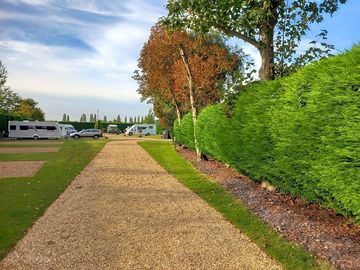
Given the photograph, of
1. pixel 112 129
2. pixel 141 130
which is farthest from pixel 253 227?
pixel 112 129

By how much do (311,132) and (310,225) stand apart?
1.55 meters

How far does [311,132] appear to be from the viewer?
6570 millimetres

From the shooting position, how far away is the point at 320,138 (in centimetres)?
625

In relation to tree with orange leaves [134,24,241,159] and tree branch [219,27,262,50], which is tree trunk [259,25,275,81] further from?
tree with orange leaves [134,24,241,159]

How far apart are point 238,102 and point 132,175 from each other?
468cm

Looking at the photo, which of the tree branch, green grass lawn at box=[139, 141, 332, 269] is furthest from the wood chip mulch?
the tree branch

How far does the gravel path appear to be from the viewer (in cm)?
476

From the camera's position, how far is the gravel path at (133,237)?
15.6 ft

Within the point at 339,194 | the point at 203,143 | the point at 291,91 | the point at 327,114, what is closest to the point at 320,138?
the point at 327,114

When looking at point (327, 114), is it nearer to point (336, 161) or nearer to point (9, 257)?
point (336, 161)

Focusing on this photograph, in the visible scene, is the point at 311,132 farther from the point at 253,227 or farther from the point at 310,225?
the point at 253,227

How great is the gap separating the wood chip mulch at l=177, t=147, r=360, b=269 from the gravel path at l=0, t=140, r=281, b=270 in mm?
775

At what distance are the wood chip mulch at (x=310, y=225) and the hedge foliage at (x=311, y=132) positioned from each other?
303 millimetres

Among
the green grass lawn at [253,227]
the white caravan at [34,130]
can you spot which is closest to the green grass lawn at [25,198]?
the green grass lawn at [253,227]
